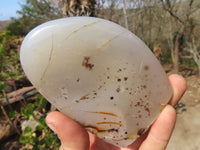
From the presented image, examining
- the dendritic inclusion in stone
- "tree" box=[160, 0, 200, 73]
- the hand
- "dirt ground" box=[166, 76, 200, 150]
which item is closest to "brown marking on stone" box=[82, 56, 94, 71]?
the dendritic inclusion in stone

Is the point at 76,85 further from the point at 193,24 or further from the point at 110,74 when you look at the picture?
the point at 193,24

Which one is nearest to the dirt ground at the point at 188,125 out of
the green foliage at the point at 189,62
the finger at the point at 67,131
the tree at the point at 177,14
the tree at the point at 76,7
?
the tree at the point at 177,14

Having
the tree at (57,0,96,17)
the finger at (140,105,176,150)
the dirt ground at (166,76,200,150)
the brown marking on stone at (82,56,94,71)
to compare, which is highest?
the tree at (57,0,96,17)

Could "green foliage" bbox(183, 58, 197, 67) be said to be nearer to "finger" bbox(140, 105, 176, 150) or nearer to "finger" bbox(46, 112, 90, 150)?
"finger" bbox(140, 105, 176, 150)

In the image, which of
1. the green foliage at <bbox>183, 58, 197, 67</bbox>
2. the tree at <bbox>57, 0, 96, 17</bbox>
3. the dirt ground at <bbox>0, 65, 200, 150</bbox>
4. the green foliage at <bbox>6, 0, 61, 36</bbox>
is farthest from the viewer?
the green foliage at <bbox>183, 58, 197, 67</bbox>

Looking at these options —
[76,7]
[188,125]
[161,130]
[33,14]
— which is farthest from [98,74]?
[33,14]

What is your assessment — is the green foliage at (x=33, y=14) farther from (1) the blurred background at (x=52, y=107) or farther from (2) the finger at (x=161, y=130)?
(2) the finger at (x=161, y=130)
